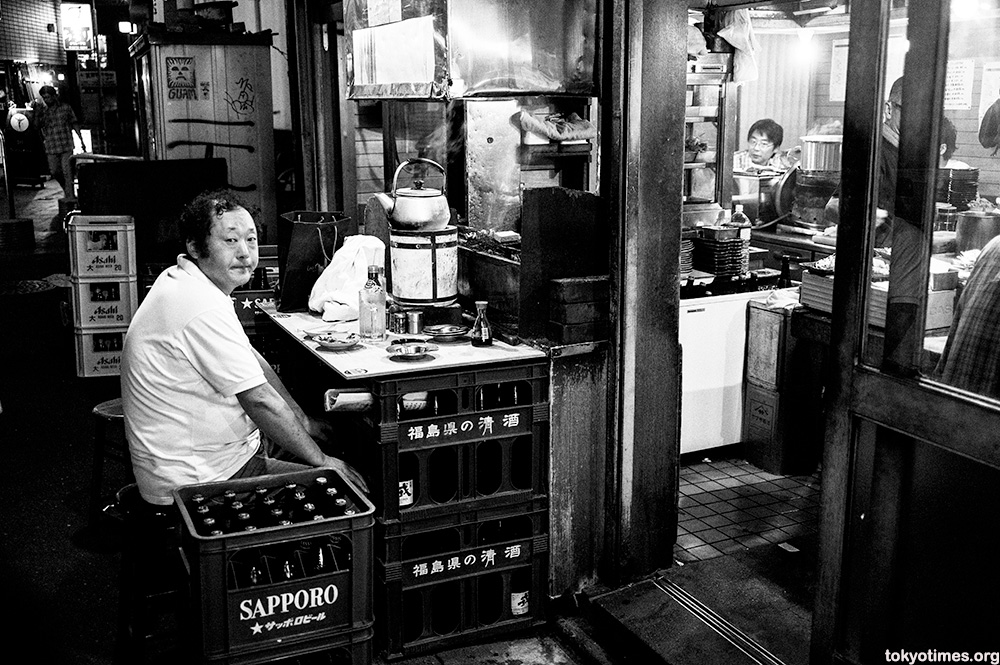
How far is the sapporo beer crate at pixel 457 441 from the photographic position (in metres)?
4.18

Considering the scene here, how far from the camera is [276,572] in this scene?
3.25 m

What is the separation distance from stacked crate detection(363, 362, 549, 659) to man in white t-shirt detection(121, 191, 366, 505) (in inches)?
15.7

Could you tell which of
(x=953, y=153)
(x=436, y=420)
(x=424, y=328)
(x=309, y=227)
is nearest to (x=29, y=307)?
(x=309, y=227)

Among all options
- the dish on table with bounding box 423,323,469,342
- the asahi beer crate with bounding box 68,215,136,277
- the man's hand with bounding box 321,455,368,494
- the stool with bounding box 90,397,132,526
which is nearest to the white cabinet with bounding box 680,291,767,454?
the dish on table with bounding box 423,323,469,342

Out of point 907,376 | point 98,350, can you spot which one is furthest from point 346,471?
point 98,350

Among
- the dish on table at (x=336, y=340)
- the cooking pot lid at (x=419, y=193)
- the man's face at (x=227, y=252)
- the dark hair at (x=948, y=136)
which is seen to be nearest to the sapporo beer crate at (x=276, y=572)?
the man's face at (x=227, y=252)

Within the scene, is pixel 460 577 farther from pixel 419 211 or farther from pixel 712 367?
pixel 712 367

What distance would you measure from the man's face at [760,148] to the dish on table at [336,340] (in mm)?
7662

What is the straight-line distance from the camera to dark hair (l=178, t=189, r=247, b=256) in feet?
13.3

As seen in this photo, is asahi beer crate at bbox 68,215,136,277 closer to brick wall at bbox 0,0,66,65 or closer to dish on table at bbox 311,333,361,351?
dish on table at bbox 311,333,361,351

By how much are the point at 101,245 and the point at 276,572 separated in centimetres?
602

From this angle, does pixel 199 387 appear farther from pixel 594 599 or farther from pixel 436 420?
pixel 594 599

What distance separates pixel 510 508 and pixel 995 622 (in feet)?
6.84

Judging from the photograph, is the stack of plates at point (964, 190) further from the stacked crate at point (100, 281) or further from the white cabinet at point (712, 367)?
the stacked crate at point (100, 281)
